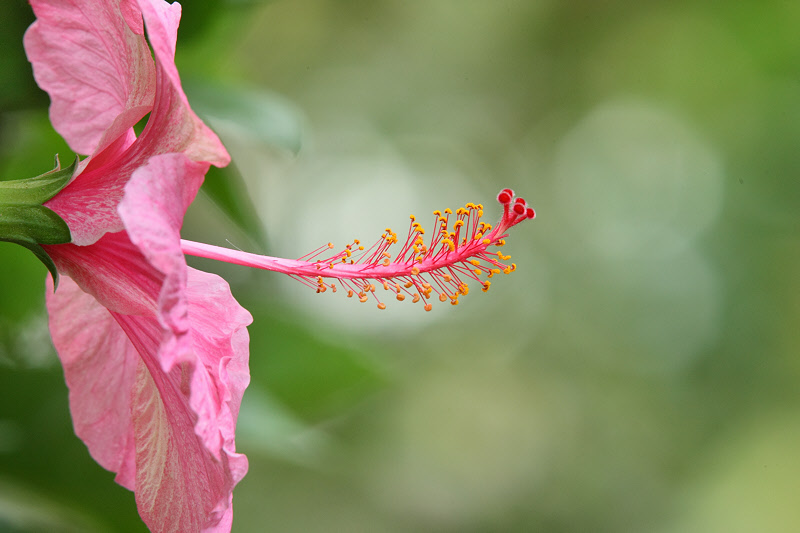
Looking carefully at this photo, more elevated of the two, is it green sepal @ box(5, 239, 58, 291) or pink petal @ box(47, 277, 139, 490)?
green sepal @ box(5, 239, 58, 291)

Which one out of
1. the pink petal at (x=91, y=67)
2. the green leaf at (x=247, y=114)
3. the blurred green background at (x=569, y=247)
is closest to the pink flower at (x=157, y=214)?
the pink petal at (x=91, y=67)

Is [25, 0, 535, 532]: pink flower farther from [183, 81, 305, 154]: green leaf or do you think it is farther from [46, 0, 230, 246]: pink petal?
[183, 81, 305, 154]: green leaf

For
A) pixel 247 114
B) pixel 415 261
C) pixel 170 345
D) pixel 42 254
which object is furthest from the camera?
pixel 247 114

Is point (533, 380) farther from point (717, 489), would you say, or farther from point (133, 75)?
point (133, 75)

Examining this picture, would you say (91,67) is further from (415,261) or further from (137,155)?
(415,261)

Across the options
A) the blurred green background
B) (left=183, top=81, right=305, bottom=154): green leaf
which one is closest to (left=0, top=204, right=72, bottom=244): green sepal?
(left=183, top=81, right=305, bottom=154): green leaf

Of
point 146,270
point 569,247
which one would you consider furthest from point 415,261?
point 569,247

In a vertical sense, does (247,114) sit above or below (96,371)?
above

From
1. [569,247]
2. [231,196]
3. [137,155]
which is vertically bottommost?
[569,247]
